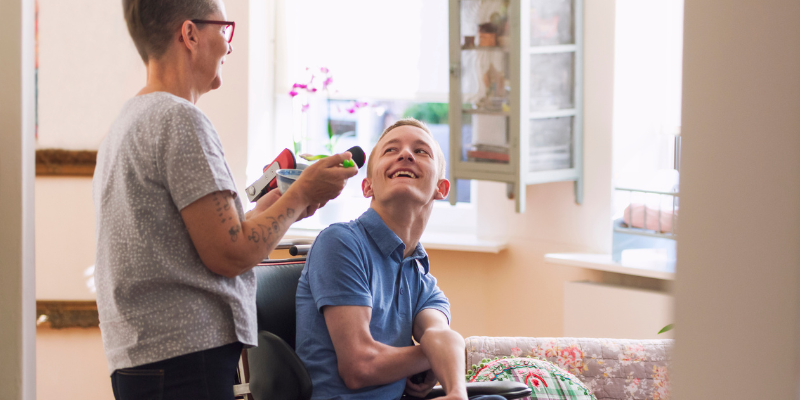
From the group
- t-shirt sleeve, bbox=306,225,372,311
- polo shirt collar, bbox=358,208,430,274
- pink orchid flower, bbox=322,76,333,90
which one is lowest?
t-shirt sleeve, bbox=306,225,372,311

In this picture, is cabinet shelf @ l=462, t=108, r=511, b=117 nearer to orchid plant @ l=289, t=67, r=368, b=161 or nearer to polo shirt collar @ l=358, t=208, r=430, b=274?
orchid plant @ l=289, t=67, r=368, b=161

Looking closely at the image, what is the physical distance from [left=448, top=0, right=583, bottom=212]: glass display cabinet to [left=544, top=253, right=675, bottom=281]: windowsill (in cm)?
26

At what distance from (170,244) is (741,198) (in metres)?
0.88

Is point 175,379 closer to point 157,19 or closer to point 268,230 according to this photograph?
point 268,230

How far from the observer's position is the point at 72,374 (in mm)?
3361

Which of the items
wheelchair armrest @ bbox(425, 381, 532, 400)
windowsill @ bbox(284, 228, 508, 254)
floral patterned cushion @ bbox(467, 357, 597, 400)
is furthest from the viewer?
windowsill @ bbox(284, 228, 508, 254)

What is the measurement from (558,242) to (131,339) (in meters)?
2.31

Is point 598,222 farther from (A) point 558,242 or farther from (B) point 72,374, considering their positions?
(B) point 72,374

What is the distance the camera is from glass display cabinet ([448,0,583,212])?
9.04 ft

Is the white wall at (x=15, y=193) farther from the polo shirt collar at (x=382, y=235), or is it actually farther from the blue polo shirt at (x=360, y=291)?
the polo shirt collar at (x=382, y=235)

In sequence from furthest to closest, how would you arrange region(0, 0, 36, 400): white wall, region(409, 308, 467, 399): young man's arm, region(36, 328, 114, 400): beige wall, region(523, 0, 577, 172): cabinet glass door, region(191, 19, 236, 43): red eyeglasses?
region(36, 328, 114, 400): beige wall, region(523, 0, 577, 172): cabinet glass door, region(409, 308, 467, 399): young man's arm, region(191, 19, 236, 43): red eyeglasses, region(0, 0, 36, 400): white wall

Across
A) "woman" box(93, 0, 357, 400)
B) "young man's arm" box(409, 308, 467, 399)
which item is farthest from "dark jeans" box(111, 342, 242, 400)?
"young man's arm" box(409, 308, 467, 399)

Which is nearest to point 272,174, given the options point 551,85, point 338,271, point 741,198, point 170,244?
point 338,271

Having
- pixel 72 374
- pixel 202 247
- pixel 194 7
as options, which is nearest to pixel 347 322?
pixel 202 247
